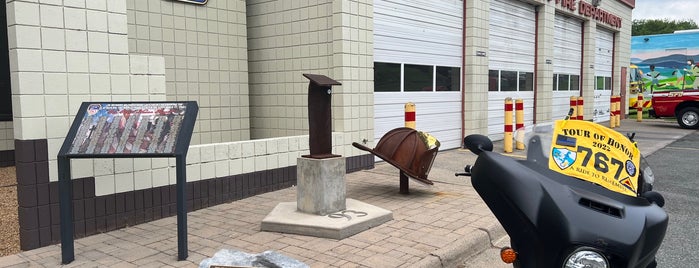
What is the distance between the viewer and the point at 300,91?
8.18 metres

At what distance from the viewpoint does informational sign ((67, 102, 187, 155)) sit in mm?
4129

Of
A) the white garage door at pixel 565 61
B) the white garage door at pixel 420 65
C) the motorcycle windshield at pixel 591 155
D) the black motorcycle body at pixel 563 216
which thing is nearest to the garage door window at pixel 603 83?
the white garage door at pixel 565 61

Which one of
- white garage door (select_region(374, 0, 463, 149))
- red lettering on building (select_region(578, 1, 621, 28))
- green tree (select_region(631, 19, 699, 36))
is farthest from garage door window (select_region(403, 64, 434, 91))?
green tree (select_region(631, 19, 699, 36))

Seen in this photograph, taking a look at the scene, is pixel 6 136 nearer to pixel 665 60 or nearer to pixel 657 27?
pixel 665 60

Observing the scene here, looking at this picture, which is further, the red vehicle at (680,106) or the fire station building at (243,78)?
the red vehicle at (680,106)

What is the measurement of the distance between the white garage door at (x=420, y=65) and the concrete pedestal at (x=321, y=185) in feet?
12.5

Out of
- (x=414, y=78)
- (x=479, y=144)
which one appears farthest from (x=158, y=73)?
(x=414, y=78)

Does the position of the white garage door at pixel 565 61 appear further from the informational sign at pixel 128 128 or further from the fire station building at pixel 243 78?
the informational sign at pixel 128 128

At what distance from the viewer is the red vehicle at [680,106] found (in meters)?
17.7

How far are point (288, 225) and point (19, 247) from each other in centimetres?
243

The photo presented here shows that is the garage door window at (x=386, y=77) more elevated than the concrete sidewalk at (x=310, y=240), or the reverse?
the garage door window at (x=386, y=77)

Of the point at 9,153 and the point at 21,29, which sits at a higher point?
the point at 21,29

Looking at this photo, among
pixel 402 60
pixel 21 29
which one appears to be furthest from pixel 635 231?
pixel 402 60

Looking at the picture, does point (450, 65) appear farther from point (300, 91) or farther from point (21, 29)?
point (21, 29)
